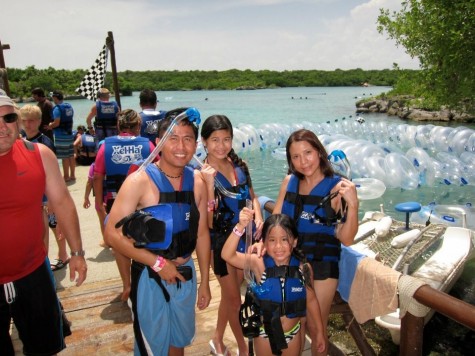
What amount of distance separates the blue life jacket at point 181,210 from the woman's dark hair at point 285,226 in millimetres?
521

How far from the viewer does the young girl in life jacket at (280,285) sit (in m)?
2.58

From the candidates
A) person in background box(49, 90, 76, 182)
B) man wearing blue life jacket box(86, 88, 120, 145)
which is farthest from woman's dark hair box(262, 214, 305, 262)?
person in background box(49, 90, 76, 182)

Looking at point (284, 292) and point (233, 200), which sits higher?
point (233, 200)

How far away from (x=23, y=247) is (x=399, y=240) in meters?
5.42

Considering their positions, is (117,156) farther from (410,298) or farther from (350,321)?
(410,298)

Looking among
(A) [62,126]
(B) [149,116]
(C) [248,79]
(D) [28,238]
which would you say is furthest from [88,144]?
(C) [248,79]

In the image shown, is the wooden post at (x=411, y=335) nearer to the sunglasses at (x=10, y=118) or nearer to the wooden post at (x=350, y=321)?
the wooden post at (x=350, y=321)

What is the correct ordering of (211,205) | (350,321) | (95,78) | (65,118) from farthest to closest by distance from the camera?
(95,78) → (65,118) → (350,321) → (211,205)

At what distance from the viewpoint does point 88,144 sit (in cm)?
1107

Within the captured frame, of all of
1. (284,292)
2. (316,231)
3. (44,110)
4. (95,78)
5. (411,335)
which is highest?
(95,78)

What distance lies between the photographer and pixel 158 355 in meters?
2.39

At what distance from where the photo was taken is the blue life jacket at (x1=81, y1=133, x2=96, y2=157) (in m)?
10.9

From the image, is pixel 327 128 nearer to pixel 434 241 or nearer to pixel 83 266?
pixel 434 241

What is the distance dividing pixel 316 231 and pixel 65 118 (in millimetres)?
7487
